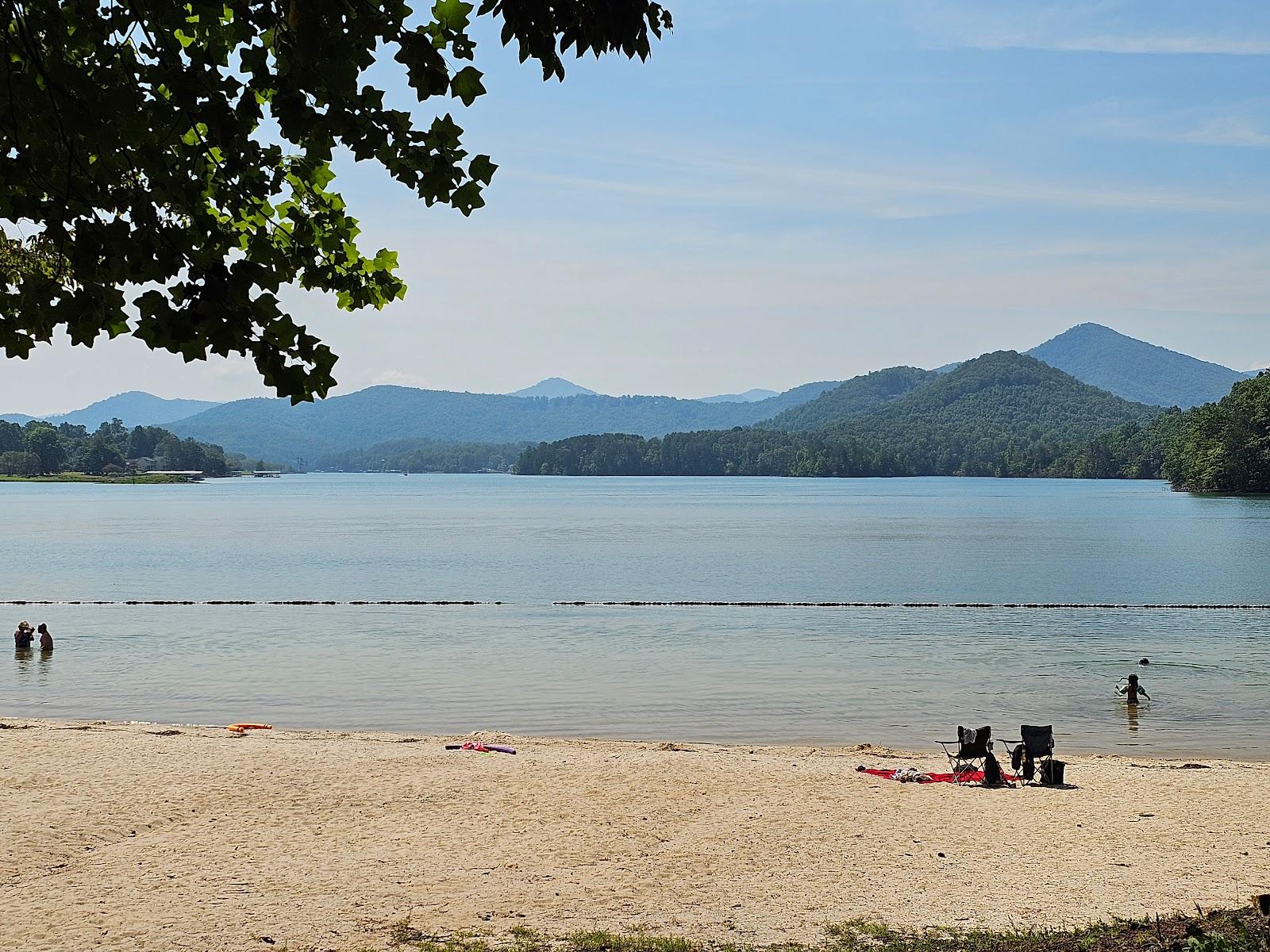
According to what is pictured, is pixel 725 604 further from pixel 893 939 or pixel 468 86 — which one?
pixel 468 86

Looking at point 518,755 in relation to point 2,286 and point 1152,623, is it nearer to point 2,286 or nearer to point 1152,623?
point 2,286

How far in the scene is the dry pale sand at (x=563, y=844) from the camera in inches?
403

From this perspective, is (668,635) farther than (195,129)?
Yes

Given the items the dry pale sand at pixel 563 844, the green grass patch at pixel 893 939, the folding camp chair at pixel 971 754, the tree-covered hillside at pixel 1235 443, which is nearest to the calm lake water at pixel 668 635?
the folding camp chair at pixel 971 754

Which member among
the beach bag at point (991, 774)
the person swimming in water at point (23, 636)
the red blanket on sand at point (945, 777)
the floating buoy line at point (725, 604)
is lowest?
the floating buoy line at point (725, 604)

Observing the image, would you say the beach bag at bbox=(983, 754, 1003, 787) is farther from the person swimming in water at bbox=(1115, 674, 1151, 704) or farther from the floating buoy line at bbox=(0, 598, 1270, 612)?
the floating buoy line at bbox=(0, 598, 1270, 612)

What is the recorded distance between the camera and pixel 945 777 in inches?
673

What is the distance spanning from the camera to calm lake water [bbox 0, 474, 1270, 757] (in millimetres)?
24359

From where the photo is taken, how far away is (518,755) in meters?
18.5

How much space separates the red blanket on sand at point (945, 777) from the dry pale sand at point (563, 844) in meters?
0.52

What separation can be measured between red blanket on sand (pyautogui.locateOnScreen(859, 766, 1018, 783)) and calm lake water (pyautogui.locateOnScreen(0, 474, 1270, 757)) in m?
4.25

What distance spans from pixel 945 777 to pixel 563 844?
685 centimetres

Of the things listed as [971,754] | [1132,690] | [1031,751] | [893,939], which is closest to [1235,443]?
[1132,690]

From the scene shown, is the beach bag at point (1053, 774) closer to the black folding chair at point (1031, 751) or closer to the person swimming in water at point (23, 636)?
the black folding chair at point (1031, 751)
